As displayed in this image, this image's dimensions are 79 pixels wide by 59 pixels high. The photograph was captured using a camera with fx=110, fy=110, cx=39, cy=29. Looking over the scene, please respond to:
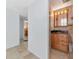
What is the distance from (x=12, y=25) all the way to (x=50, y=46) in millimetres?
3903

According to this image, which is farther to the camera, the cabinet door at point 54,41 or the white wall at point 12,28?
the white wall at point 12,28

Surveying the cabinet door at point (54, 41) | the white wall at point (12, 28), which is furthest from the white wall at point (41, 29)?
the white wall at point (12, 28)

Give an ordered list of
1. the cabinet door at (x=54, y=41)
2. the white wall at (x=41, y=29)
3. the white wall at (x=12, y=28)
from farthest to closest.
Answer: the white wall at (x=12, y=28) < the white wall at (x=41, y=29) < the cabinet door at (x=54, y=41)

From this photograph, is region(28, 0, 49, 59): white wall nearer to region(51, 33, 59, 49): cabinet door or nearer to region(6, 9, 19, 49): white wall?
region(51, 33, 59, 49): cabinet door

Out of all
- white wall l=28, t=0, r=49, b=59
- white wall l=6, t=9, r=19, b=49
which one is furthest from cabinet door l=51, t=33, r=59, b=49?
white wall l=6, t=9, r=19, b=49

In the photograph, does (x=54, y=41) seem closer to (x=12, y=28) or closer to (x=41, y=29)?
(x=41, y=29)

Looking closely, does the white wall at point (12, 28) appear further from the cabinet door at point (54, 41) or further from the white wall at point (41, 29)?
the cabinet door at point (54, 41)

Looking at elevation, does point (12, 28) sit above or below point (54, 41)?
above

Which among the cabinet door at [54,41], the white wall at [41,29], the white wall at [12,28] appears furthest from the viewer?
the white wall at [12,28]

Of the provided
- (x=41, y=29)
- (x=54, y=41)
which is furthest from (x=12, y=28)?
(x=54, y=41)

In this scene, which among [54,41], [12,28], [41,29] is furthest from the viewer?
[12,28]
